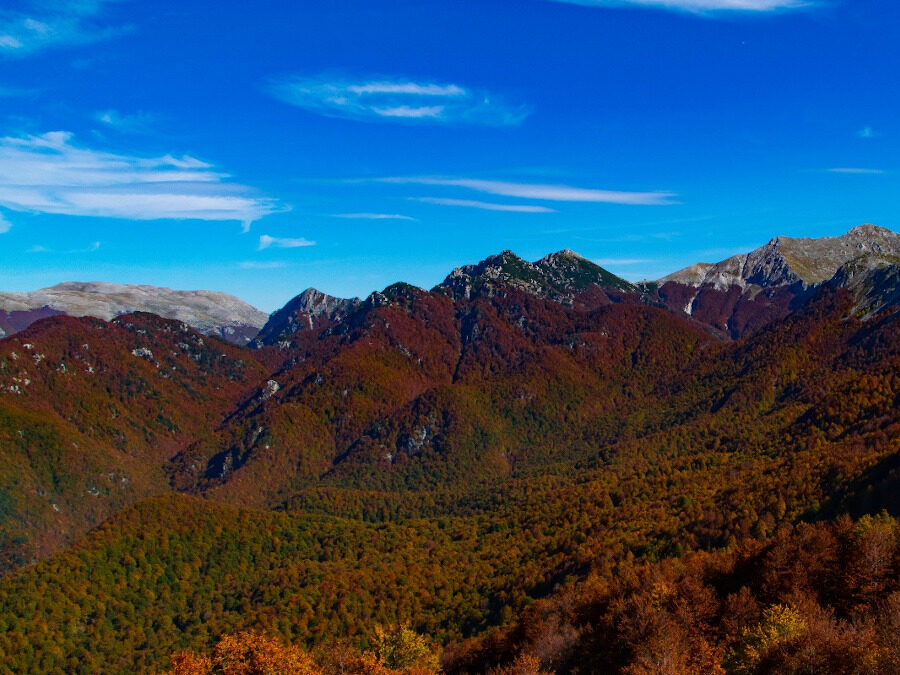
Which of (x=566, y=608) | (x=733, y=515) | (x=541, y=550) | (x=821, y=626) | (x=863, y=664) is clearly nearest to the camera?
(x=863, y=664)

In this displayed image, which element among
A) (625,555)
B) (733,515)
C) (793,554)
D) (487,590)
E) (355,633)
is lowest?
(355,633)

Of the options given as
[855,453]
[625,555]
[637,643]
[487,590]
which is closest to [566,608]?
[637,643]

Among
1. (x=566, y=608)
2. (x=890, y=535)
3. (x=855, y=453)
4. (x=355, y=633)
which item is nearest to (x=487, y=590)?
(x=355, y=633)

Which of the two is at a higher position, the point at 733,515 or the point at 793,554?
the point at 793,554

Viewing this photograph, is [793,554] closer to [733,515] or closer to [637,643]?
[637,643]

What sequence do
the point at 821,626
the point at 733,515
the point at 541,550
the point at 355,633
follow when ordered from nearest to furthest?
the point at 821,626
the point at 733,515
the point at 355,633
the point at 541,550

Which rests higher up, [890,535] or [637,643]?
[890,535]

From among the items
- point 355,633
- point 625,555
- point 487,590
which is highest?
point 625,555

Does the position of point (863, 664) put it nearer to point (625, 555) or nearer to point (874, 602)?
point (874, 602)

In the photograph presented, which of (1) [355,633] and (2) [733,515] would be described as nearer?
(2) [733,515]
